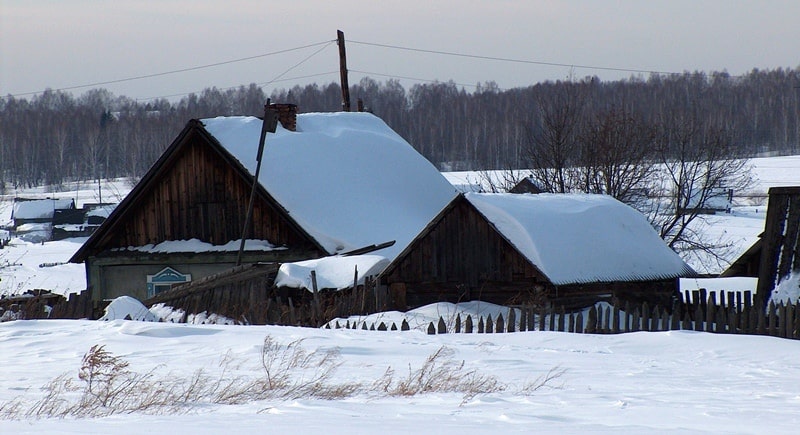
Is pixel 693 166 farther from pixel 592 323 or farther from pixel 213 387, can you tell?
pixel 213 387

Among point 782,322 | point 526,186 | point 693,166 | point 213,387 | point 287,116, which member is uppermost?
point 287,116

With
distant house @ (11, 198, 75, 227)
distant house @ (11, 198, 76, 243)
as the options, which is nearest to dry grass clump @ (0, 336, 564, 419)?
distant house @ (11, 198, 76, 243)

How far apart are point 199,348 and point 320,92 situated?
126m

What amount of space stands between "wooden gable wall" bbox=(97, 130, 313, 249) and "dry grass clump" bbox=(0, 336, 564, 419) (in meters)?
13.4

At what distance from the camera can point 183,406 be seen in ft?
20.7

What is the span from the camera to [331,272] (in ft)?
55.0

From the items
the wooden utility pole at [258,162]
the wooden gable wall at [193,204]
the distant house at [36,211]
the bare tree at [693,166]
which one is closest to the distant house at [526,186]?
the bare tree at [693,166]

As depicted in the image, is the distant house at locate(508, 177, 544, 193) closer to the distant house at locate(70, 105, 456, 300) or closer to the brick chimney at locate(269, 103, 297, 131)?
the distant house at locate(70, 105, 456, 300)

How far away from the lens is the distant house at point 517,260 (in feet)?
53.2

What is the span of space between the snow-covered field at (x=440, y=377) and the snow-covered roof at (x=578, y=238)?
4.74 meters

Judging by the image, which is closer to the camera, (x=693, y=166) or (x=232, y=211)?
(x=232, y=211)

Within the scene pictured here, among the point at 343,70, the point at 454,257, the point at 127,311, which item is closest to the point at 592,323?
the point at 454,257

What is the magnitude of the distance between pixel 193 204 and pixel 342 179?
3594 mm

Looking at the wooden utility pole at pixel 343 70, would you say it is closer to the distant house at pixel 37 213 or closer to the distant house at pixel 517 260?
the distant house at pixel 517 260
